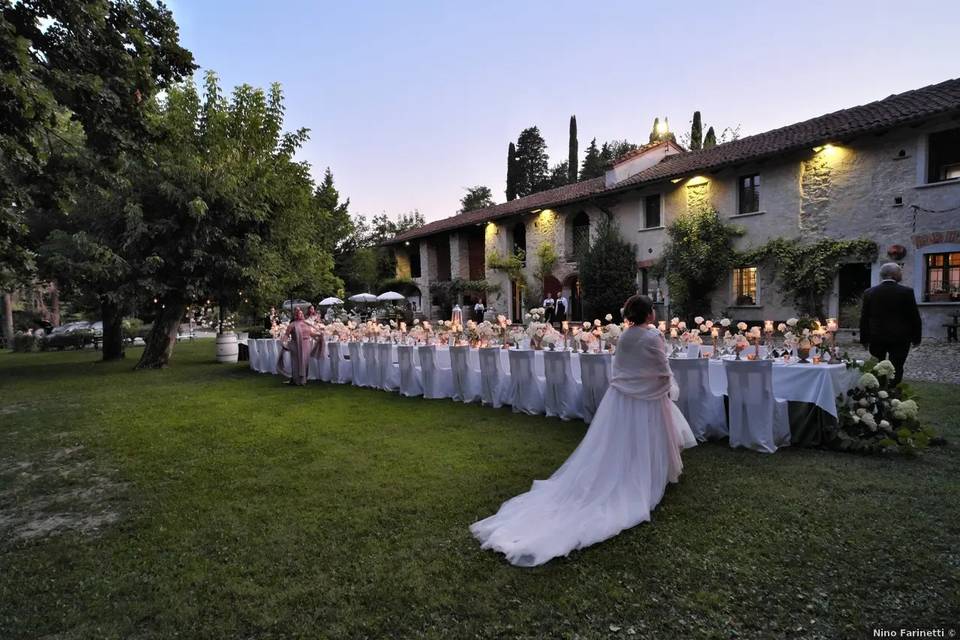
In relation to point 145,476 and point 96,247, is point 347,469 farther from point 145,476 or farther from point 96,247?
point 96,247

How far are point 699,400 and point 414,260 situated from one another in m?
31.5

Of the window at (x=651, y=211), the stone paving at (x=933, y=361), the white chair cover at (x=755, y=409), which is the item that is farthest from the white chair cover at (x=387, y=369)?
the window at (x=651, y=211)

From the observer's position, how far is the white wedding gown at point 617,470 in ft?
11.1

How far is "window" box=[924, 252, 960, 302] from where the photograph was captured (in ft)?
42.7

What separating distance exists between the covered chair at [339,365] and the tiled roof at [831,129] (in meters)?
14.1

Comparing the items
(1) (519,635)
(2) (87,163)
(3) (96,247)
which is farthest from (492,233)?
(1) (519,635)

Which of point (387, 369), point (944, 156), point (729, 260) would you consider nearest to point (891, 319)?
point (387, 369)

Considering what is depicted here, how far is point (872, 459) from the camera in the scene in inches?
184

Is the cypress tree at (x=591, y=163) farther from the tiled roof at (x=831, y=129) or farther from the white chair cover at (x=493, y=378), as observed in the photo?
the white chair cover at (x=493, y=378)

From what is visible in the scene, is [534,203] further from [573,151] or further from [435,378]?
[573,151]

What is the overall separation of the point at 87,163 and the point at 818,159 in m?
18.4

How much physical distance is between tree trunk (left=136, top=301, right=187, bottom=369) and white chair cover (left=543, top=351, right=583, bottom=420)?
12.5 meters

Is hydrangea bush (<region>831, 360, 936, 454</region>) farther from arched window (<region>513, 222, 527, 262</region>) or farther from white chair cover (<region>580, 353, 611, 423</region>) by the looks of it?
arched window (<region>513, 222, 527, 262</region>)

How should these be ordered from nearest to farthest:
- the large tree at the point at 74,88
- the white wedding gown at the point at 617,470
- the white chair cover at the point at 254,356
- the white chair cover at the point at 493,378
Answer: the white wedding gown at the point at 617,470 → the large tree at the point at 74,88 → the white chair cover at the point at 493,378 → the white chair cover at the point at 254,356
